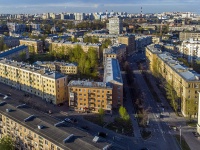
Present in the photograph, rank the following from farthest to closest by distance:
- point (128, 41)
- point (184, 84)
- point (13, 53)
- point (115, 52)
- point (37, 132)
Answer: point (128, 41) → point (115, 52) → point (13, 53) → point (184, 84) → point (37, 132)

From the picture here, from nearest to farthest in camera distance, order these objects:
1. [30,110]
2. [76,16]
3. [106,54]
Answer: [30,110], [106,54], [76,16]

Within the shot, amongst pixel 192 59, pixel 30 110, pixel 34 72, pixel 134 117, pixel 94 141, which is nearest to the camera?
pixel 94 141

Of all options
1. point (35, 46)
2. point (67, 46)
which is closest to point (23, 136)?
point (67, 46)

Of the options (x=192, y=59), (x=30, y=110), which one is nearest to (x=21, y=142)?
(x=30, y=110)

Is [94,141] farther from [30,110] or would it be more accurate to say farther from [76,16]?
[76,16]

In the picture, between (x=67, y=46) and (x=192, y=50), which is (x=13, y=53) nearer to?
(x=67, y=46)

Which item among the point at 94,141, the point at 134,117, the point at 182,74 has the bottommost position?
the point at 134,117
